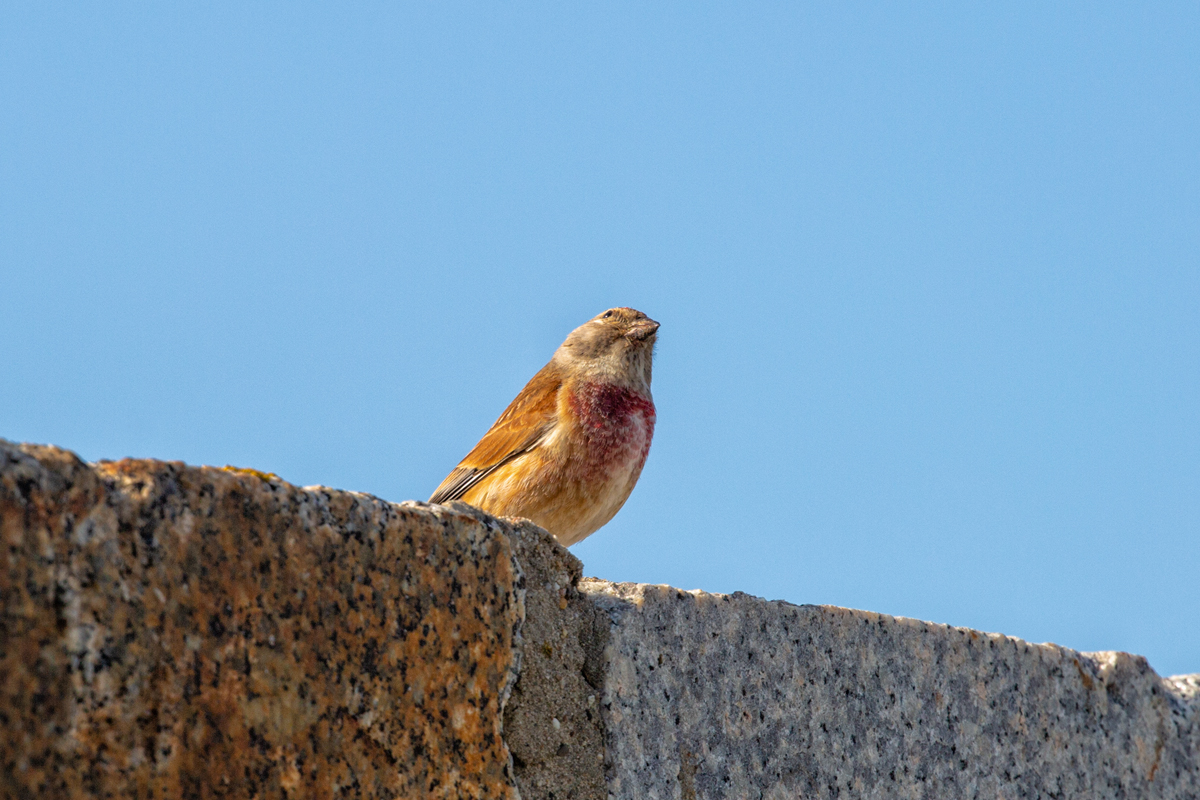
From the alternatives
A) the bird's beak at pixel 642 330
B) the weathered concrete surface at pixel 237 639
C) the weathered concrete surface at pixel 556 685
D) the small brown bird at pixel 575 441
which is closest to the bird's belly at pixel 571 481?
the small brown bird at pixel 575 441

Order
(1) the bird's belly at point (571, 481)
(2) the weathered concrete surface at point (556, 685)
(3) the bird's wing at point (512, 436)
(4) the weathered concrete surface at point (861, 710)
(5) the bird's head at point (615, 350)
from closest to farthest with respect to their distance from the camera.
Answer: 1. (2) the weathered concrete surface at point (556, 685)
2. (4) the weathered concrete surface at point (861, 710)
3. (1) the bird's belly at point (571, 481)
4. (3) the bird's wing at point (512, 436)
5. (5) the bird's head at point (615, 350)

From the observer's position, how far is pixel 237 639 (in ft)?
5.32

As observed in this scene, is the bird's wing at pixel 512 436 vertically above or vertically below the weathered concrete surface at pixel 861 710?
above

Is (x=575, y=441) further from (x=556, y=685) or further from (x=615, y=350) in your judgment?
(x=556, y=685)

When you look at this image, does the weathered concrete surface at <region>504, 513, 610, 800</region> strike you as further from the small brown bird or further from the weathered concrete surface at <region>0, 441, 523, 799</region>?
the small brown bird

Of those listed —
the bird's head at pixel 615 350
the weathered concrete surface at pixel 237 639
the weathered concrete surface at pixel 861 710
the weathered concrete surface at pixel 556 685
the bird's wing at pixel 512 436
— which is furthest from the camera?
the bird's head at pixel 615 350

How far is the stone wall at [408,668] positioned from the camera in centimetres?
144

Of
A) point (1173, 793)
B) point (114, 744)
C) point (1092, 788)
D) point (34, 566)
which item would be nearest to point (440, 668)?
point (114, 744)

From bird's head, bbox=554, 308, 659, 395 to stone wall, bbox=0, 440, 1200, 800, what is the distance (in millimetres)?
1716

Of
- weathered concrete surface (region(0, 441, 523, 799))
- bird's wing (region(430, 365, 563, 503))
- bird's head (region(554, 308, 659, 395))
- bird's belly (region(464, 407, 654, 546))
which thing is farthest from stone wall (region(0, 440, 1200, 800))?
bird's head (region(554, 308, 659, 395))

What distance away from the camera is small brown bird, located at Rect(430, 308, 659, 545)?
4.00m

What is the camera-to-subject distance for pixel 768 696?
264cm

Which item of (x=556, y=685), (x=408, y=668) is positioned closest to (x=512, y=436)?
(x=556, y=685)

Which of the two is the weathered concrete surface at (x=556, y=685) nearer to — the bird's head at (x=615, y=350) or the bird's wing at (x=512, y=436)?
the bird's wing at (x=512, y=436)
